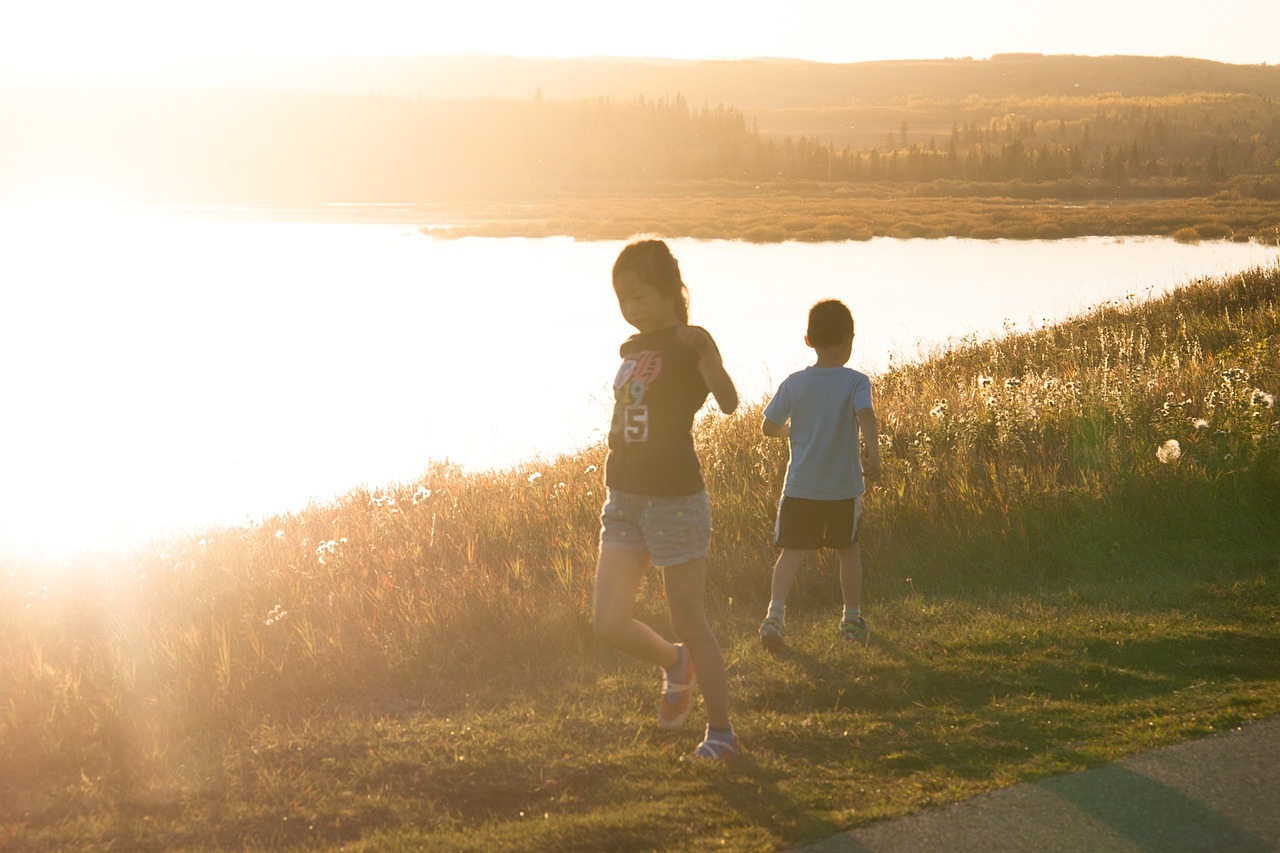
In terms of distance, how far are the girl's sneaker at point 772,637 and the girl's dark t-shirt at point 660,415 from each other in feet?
5.88

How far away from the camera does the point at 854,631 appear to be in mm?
6492

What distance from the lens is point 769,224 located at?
7288 cm

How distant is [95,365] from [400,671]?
33451 millimetres

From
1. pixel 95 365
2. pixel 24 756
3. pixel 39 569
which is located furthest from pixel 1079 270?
pixel 24 756

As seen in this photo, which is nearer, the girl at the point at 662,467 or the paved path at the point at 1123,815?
the paved path at the point at 1123,815

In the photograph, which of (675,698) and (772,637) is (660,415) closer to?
Answer: (675,698)

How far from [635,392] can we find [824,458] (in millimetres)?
1972

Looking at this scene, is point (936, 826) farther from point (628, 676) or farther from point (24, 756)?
point (24, 756)

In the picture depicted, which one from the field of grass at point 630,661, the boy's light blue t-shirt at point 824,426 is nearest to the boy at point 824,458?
the boy's light blue t-shirt at point 824,426

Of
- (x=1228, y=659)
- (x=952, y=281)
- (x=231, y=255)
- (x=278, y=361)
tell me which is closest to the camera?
(x=1228, y=659)

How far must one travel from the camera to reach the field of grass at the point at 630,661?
462 centimetres

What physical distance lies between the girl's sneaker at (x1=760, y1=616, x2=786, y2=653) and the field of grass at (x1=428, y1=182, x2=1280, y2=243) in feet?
174

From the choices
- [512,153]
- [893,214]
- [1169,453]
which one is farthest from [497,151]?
[1169,453]

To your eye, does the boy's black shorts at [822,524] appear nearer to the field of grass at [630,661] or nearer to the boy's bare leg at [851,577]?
the boy's bare leg at [851,577]
